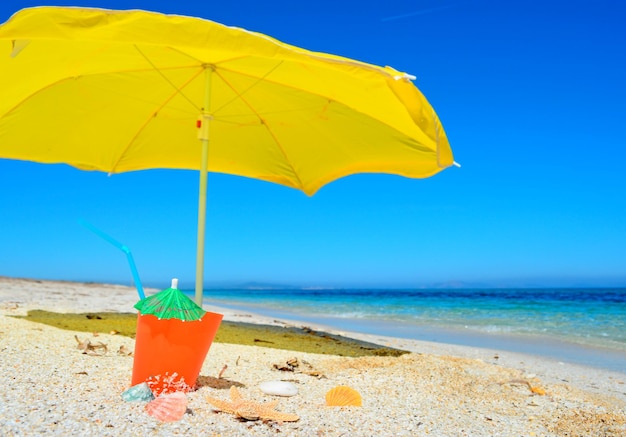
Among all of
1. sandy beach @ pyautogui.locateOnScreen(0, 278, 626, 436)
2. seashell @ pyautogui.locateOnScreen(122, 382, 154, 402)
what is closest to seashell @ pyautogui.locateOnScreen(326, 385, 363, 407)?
sandy beach @ pyautogui.locateOnScreen(0, 278, 626, 436)

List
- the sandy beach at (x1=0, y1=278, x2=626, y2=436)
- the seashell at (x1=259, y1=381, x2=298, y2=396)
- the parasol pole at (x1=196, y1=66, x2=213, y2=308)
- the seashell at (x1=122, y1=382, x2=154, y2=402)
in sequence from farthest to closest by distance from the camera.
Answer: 1. the parasol pole at (x1=196, y1=66, x2=213, y2=308)
2. the seashell at (x1=259, y1=381, x2=298, y2=396)
3. the seashell at (x1=122, y1=382, x2=154, y2=402)
4. the sandy beach at (x1=0, y1=278, x2=626, y2=436)

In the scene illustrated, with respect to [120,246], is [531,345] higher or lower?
lower

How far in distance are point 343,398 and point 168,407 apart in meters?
0.82

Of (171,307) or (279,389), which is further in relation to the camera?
(279,389)

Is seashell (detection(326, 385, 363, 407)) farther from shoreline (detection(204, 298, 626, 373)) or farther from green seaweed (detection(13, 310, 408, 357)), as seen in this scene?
shoreline (detection(204, 298, 626, 373))

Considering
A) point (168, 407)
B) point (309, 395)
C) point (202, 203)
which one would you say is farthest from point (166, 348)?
point (202, 203)

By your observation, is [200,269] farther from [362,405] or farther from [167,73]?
[362,405]

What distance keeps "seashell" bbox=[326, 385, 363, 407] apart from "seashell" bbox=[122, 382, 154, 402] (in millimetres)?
784

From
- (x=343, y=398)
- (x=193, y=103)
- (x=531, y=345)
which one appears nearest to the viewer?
(x=343, y=398)

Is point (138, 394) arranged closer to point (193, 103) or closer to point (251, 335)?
point (251, 335)

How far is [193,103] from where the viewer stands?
181 inches

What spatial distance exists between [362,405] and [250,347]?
5.23ft

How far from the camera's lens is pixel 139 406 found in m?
1.90

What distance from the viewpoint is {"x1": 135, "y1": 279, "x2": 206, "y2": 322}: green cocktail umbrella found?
6.67 ft
